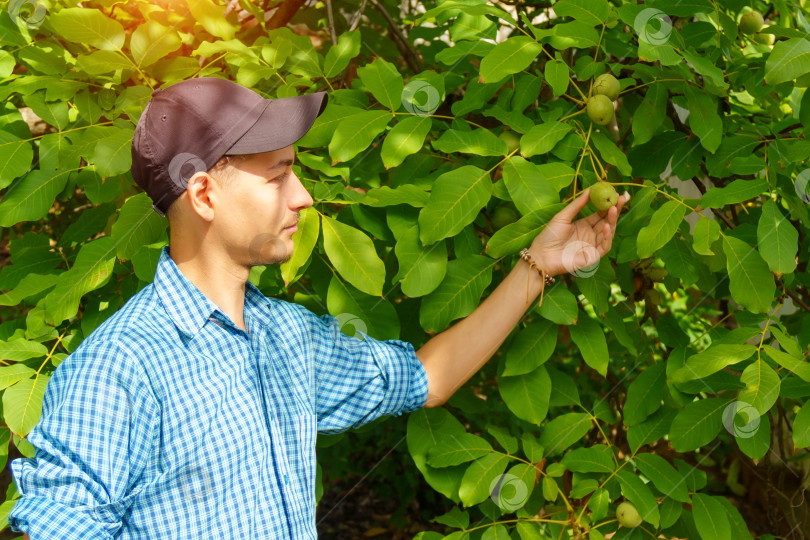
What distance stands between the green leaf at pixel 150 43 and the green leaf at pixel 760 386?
149 cm

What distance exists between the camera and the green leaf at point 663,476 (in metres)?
1.82

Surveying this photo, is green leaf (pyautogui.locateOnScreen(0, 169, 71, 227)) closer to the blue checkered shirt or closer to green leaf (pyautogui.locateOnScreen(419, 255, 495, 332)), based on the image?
the blue checkered shirt

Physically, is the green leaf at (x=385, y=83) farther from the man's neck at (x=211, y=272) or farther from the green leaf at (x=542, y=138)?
the man's neck at (x=211, y=272)

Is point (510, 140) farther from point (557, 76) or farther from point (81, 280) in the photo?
point (81, 280)

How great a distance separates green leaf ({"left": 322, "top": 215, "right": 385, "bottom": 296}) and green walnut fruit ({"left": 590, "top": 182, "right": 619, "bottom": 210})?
46cm

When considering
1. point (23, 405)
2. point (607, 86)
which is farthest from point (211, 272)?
point (607, 86)

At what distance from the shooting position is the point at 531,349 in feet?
5.83

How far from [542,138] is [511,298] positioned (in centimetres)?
35

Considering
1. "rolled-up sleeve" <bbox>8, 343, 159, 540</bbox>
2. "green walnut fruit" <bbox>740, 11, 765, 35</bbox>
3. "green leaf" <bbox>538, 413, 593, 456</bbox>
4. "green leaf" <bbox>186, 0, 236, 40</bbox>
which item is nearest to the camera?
"rolled-up sleeve" <bbox>8, 343, 159, 540</bbox>

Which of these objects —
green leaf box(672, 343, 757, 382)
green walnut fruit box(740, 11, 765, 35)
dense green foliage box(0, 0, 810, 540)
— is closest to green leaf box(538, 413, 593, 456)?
dense green foliage box(0, 0, 810, 540)

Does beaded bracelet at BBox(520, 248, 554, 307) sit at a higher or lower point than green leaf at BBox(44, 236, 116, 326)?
lower

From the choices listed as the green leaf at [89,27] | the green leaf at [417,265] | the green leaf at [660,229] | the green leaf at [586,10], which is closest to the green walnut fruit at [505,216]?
the green leaf at [417,265]

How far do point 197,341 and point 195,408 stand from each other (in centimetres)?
12

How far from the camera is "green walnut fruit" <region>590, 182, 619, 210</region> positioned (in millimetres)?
1597
